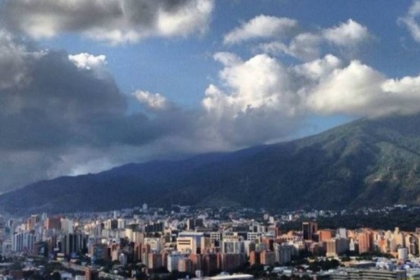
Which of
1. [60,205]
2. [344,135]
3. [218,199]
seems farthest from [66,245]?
[344,135]

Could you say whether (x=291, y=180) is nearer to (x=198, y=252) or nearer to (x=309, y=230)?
(x=309, y=230)

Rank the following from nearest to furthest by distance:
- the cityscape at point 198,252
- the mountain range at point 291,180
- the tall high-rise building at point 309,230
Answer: the cityscape at point 198,252 < the tall high-rise building at point 309,230 < the mountain range at point 291,180

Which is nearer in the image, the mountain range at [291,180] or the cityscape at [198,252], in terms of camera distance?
the cityscape at [198,252]

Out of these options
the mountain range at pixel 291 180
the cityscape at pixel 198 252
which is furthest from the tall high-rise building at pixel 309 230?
the mountain range at pixel 291 180

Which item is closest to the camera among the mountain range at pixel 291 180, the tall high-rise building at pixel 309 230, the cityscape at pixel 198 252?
the cityscape at pixel 198 252

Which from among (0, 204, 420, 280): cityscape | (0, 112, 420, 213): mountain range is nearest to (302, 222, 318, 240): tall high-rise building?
(0, 204, 420, 280): cityscape

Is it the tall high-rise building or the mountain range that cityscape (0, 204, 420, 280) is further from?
the mountain range

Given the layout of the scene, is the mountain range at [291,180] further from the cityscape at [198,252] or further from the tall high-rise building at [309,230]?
the tall high-rise building at [309,230]

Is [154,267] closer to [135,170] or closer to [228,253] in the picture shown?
[228,253]
